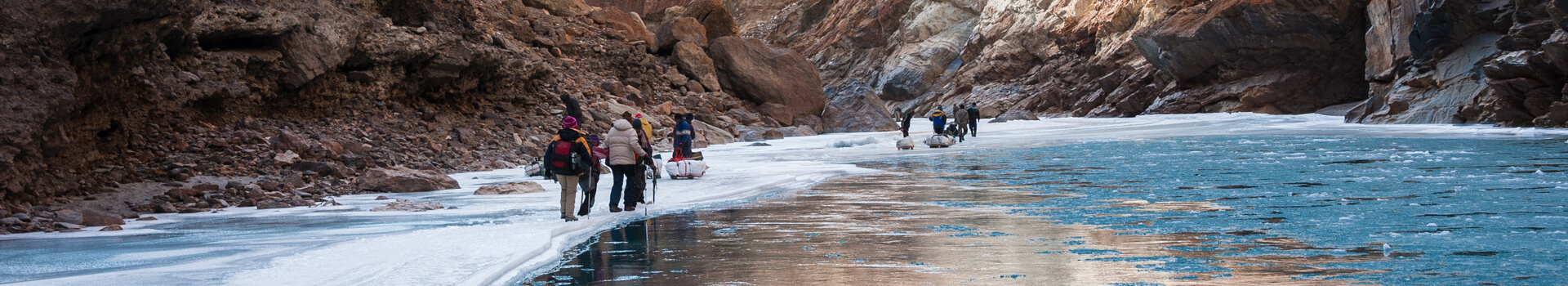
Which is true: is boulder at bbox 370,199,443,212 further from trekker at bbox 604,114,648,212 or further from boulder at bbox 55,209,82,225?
boulder at bbox 55,209,82,225

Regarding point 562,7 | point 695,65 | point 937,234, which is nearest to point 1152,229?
point 937,234

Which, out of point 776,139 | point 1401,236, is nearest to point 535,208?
point 1401,236

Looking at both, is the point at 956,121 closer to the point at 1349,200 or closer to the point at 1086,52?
the point at 1349,200

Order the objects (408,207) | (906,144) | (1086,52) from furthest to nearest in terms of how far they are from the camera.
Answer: (1086,52)
(906,144)
(408,207)

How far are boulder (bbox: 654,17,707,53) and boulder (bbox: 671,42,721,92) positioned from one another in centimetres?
40

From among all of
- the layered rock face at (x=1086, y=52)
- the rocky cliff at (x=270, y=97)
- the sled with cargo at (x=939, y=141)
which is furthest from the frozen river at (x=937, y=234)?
the layered rock face at (x=1086, y=52)

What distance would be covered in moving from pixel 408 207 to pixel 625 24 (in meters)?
29.7

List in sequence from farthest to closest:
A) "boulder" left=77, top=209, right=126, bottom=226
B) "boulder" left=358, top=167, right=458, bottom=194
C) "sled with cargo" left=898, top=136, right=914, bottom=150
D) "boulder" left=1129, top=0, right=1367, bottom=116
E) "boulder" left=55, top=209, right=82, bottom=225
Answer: "boulder" left=1129, top=0, right=1367, bottom=116 → "sled with cargo" left=898, top=136, right=914, bottom=150 → "boulder" left=358, top=167, right=458, bottom=194 → "boulder" left=77, top=209, right=126, bottom=226 → "boulder" left=55, top=209, right=82, bottom=225

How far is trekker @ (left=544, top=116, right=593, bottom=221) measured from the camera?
9906 mm

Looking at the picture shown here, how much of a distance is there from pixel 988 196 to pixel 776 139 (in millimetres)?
21059

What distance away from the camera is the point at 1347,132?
92.9 ft

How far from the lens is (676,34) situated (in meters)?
38.8

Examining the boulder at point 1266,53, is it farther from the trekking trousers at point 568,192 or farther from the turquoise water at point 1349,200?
the trekking trousers at point 568,192

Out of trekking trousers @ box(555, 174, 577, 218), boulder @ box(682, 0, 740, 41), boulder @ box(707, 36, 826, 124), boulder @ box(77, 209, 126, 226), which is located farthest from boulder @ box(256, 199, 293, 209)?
boulder @ box(682, 0, 740, 41)
